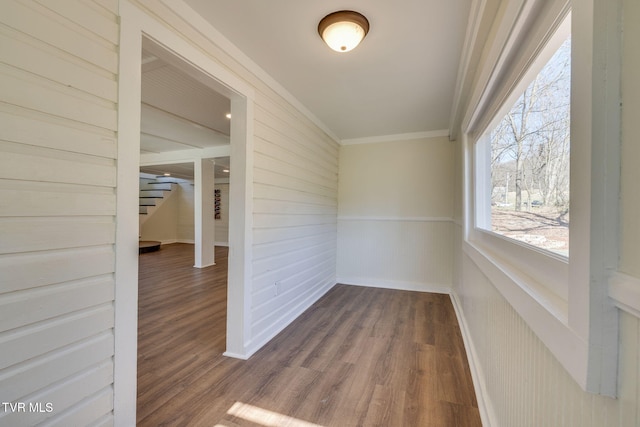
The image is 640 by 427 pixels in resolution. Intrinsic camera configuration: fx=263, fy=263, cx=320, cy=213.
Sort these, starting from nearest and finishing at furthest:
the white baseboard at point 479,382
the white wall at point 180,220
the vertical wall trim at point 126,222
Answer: the vertical wall trim at point 126,222 < the white baseboard at point 479,382 < the white wall at point 180,220

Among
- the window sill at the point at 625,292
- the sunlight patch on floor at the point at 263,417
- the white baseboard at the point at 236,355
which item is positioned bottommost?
the sunlight patch on floor at the point at 263,417

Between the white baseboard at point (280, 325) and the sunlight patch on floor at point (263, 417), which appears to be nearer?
the sunlight patch on floor at point (263, 417)

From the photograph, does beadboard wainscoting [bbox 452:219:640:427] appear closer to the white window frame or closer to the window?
the white window frame

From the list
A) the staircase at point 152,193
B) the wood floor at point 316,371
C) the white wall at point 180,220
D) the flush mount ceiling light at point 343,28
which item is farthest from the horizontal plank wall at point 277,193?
the staircase at point 152,193

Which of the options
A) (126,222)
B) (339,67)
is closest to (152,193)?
(339,67)

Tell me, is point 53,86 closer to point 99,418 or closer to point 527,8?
point 99,418

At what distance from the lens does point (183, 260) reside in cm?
577

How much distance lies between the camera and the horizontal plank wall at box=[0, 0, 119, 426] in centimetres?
86

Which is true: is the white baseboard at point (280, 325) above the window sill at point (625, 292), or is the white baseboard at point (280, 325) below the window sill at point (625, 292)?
below

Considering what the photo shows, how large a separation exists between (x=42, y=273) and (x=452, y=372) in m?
2.27

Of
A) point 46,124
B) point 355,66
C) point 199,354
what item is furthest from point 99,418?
point 355,66

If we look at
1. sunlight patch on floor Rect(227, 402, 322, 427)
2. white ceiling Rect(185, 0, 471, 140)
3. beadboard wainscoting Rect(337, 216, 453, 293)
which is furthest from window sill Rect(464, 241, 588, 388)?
beadboard wainscoting Rect(337, 216, 453, 293)

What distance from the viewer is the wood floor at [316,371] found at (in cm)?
143

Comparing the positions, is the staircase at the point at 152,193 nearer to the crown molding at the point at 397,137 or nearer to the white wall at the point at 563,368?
the crown molding at the point at 397,137
